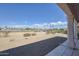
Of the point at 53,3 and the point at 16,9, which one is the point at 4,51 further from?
the point at 53,3

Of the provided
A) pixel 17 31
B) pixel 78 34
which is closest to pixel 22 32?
pixel 17 31

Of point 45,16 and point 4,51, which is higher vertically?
point 45,16

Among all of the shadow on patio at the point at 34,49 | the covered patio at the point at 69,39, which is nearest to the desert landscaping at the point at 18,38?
the shadow on patio at the point at 34,49

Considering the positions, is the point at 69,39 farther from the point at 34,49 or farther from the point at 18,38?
the point at 18,38

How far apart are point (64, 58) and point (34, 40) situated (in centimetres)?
51

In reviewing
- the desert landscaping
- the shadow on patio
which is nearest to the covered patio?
the shadow on patio

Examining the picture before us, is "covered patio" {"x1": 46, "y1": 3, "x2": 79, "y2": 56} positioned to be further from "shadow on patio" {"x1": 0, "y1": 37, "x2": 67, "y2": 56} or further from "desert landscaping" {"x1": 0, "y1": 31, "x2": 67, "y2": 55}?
"desert landscaping" {"x1": 0, "y1": 31, "x2": 67, "y2": 55}

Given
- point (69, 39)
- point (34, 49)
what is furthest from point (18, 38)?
point (69, 39)

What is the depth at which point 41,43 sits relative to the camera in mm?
4379

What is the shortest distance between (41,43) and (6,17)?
25.4 inches

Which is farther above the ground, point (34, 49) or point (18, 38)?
point (18, 38)

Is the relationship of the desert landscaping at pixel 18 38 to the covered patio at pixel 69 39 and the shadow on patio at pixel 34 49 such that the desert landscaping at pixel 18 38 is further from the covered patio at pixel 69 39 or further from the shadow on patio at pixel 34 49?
the covered patio at pixel 69 39

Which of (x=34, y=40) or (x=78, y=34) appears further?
(x=78, y=34)

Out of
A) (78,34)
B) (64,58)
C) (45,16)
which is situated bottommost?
(64,58)
